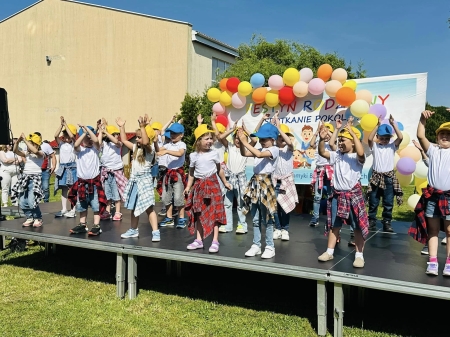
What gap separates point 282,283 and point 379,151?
2341mm

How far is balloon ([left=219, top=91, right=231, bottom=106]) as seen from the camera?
29.9 ft

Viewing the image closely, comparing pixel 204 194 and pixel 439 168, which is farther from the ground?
pixel 439 168

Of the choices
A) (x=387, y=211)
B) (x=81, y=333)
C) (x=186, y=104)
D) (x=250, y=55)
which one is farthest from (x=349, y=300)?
(x=250, y=55)

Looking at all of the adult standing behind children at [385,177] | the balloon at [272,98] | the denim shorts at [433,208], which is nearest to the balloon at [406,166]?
the adult standing behind children at [385,177]

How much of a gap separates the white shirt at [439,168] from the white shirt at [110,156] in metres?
4.76

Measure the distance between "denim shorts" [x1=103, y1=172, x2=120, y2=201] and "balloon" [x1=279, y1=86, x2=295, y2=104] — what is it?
11.7ft

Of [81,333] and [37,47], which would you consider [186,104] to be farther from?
[81,333]

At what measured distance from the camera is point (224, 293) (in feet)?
17.2

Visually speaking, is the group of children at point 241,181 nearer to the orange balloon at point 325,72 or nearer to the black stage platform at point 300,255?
the black stage platform at point 300,255

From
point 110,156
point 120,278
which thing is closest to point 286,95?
point 110,156

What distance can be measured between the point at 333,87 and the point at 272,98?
1304 millimetres

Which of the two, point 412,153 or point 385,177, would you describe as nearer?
point 385,177

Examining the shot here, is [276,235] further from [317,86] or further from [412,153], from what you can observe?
[317,86]

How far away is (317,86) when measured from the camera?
7.91 meters
